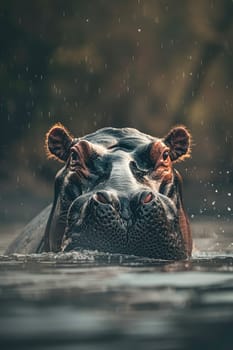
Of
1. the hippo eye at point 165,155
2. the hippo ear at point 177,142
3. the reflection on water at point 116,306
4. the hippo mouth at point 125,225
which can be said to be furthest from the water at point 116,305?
the hippo ear at point 177,142

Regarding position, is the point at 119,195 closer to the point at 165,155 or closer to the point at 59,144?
the point at 165,155

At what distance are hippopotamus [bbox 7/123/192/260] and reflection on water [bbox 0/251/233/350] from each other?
0.46 metres

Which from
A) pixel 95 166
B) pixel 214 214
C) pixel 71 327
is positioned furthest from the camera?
pixel 214 214

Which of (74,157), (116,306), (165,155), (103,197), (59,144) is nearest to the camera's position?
(116,306)

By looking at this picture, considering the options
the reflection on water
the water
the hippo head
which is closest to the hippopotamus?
the hippo head

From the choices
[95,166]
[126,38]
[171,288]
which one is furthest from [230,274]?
[126,38]

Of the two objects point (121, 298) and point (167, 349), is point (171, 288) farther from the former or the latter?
point (167, 349)

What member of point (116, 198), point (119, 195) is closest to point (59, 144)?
point (119, 195)

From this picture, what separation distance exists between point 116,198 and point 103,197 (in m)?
0.10

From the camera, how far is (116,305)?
14.0 ft

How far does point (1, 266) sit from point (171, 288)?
2129 millimetres

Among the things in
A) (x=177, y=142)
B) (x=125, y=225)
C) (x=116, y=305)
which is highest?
(x=116, y=305)

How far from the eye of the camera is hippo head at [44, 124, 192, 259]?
713 cm

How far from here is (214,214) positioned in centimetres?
2169
